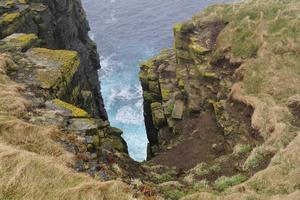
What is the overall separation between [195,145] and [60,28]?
60.4ft

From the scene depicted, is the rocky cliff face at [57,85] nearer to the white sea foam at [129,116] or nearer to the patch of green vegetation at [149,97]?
the patch of green vegetation at [149,97]

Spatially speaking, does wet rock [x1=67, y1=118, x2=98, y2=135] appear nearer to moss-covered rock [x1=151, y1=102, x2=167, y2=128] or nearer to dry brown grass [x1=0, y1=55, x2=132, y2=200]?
dry brown grass [x1=0, y1=55, x2=132, y2=200]

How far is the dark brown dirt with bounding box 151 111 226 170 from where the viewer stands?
105 feet

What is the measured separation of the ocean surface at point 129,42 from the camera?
78.0m

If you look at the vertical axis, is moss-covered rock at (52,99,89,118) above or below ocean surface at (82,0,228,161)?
above

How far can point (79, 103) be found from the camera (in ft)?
97.6

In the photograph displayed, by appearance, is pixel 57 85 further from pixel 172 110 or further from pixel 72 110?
pixel 172 110

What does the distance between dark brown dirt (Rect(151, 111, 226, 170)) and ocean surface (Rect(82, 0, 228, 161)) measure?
32174 mm

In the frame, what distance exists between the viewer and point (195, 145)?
3447 centimetres

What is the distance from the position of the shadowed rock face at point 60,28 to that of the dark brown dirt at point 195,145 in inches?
Answer: 281

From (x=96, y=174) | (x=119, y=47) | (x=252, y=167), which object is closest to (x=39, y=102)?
(x=96, y=174)

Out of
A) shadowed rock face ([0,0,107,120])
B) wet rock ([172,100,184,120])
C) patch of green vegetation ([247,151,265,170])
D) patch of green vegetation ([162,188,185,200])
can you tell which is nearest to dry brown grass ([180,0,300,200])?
patch of green vegetation ([247,151,265,170])

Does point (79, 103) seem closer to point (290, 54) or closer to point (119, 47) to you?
point (290, 54)

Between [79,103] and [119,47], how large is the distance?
66572 millimetres
